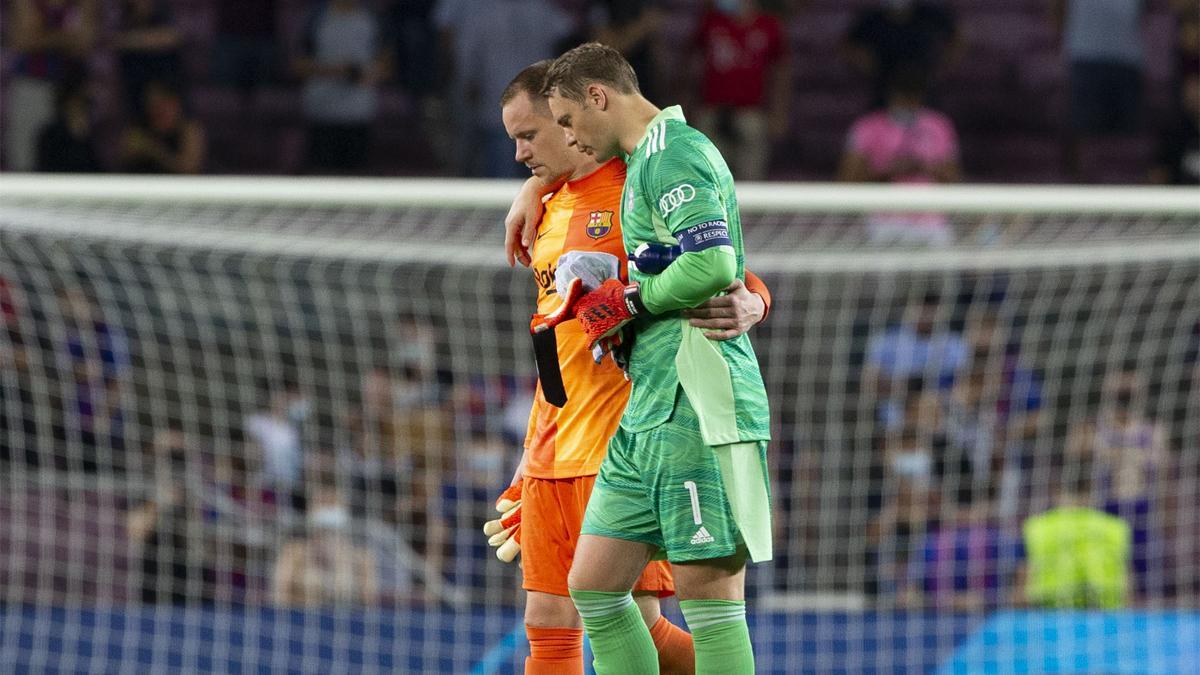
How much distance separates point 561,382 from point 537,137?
58 centimetres

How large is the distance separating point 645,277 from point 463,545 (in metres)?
4.72

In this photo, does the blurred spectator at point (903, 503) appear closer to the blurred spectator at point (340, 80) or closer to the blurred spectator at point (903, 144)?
the blurred spectator at point (903, 144)

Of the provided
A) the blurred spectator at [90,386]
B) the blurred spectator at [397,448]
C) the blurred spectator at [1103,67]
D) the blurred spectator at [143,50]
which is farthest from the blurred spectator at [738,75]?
the blurred spectator at [90,386]

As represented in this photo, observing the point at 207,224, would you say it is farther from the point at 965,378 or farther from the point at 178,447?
the point at 965,378

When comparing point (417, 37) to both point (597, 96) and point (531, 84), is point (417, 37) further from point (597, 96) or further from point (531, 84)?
point (597, 96)

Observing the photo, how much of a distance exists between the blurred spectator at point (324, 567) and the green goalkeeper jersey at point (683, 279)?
4.09 meters

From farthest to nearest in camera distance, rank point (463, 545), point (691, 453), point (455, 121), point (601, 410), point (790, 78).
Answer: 1. point (790, 78)
2. point (455, 121)
3. point (463, 545)
4. point (601, 410)
5. point (691, 453)

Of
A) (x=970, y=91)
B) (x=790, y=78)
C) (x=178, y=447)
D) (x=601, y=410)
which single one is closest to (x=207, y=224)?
(x=178, y=447)

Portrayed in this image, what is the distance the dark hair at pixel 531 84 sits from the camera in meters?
4.04

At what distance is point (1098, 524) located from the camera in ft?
25.6

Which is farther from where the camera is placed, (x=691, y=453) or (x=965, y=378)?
(x=965, y=378)

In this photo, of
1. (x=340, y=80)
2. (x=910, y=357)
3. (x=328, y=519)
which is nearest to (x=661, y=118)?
(x=328, y=519)

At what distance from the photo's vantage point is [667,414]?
3.79m

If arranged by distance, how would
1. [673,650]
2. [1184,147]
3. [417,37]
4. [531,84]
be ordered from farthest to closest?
[417,37]
[1184,147]
[673,650]
[531,84]
